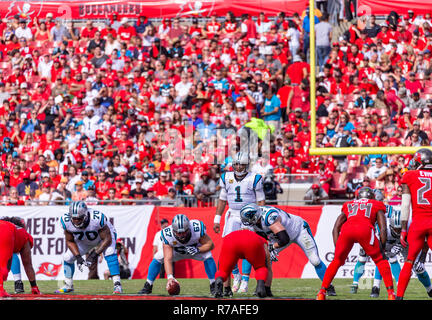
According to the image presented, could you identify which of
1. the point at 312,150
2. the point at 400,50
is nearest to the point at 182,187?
the point at 312,150

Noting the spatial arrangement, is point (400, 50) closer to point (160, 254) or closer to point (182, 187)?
point (182, 187)

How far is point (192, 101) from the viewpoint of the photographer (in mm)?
19156

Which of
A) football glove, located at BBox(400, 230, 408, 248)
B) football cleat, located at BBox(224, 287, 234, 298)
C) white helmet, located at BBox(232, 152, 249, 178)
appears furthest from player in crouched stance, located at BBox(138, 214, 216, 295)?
football glove, located at BBox(400, 230, 408, 248)

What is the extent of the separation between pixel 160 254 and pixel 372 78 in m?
7.93

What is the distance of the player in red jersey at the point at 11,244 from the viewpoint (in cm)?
1014

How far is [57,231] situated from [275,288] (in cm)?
506

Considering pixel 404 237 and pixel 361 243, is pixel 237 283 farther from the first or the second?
pixel 404 237

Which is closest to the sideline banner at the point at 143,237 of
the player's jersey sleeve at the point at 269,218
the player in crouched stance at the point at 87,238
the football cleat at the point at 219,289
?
the player in crouched stance at the point at 87,238

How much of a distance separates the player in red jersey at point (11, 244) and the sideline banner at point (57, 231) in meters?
4.30

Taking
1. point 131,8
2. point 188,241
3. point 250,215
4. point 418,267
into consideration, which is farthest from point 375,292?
point 131,8

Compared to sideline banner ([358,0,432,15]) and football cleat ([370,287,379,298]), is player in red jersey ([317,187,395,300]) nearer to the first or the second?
football cleat ([370,287,379,298])

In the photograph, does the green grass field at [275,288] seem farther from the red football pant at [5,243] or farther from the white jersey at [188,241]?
the red football pant at [5,243]

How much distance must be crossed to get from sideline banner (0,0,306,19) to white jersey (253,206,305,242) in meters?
11.6

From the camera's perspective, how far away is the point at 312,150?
13664mm
